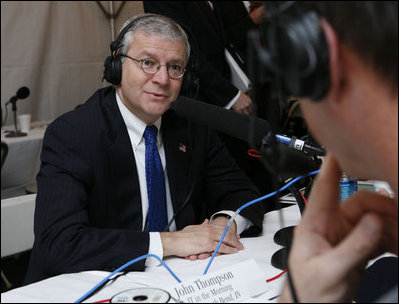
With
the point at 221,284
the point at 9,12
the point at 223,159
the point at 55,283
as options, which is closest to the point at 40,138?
the point at 9,12

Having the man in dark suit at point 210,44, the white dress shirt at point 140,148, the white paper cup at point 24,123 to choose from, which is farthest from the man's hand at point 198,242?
the white paper cup at point 24,123

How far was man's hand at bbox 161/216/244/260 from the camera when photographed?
3.88 feet

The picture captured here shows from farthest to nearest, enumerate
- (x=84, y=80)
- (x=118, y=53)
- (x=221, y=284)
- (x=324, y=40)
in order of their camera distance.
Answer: (x=84, y=80) < (x=118, y=53) < (x=221, y=284) < (x=324, y=40)

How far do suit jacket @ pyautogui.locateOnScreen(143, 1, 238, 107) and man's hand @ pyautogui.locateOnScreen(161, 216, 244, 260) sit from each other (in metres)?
1.09

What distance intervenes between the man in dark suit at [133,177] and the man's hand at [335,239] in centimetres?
55

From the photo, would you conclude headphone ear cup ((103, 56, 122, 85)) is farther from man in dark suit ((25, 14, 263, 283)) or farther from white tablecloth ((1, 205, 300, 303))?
white tablecloth ((1, 205, 300, 303))

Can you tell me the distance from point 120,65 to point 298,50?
1110 mm

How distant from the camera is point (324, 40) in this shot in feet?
1.60

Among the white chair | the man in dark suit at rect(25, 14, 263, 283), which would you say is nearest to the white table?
the white chair

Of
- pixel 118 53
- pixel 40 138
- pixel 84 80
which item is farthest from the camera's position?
pixel 84 80

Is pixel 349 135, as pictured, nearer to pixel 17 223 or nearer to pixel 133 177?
pixel 133 177

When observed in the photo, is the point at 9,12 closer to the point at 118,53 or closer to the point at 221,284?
the point at 118,53

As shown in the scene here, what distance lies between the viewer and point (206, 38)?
2316mm

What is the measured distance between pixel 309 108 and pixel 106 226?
100 centimetres
